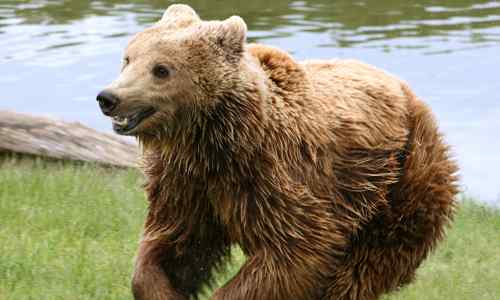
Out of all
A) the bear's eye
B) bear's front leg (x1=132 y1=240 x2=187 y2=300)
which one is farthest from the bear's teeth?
bear's front leg (x1=132 y1=240 x2=187 y2=300)

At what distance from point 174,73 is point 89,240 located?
262 cm

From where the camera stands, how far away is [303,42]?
1731 centimetres

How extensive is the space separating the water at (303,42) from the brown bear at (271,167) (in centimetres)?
659

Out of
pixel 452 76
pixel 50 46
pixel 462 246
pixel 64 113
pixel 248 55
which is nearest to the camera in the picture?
pixel 248 55

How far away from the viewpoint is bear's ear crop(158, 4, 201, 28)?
19.8 feet

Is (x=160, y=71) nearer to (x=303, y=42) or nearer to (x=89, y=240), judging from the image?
(x=89, y=240)

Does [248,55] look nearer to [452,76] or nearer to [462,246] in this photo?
[462,246]

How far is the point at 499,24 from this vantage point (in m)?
18.7

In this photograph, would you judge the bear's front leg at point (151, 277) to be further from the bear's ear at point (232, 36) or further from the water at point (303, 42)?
the water at point (303, 42)

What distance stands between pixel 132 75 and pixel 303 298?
1.56m

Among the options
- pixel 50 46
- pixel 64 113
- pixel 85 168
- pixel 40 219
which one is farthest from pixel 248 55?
pixel 50 46

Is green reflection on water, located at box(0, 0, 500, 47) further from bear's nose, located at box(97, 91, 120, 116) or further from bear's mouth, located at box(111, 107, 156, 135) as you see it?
bear's nose, located at box(97, 91, 120, 116)

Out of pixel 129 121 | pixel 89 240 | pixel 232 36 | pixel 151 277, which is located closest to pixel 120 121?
pixel 129 121

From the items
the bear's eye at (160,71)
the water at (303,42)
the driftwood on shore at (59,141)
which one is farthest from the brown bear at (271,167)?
the water at (303,42)
